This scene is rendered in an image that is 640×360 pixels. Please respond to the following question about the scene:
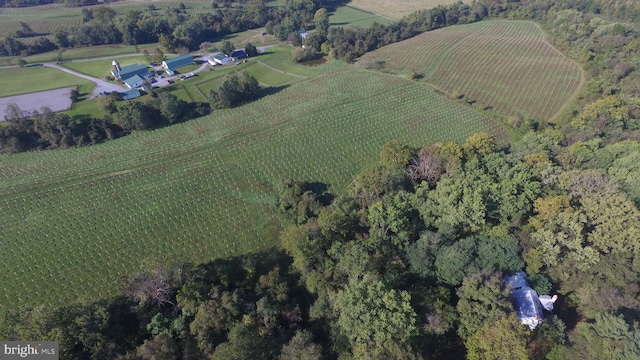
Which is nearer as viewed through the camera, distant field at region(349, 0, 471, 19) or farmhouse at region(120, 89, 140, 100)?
farmhouse at region(120, 89, 140, 100)

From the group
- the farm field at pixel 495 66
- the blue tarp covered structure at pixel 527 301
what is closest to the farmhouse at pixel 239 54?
the farm field at pixel 495 66

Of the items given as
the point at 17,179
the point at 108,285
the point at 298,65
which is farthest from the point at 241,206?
the point at 298,65

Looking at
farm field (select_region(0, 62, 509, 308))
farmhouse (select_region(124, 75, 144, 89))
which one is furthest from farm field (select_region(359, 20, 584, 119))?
farmhouse (select_region(124, 75, 144, 89))

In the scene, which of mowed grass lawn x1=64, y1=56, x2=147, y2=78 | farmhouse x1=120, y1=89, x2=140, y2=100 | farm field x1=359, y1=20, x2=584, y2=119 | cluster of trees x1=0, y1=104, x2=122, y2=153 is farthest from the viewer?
mowed grass lawn x1=64, y1=56, x2=147, y2=78

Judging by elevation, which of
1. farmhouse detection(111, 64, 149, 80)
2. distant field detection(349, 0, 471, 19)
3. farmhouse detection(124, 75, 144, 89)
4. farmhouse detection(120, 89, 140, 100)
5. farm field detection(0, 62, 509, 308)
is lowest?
farm field detection(0, 62, 509, 308)

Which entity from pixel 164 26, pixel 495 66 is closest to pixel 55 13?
pixel 164 26

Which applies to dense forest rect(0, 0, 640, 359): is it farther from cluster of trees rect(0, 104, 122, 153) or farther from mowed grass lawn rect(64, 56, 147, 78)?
mowed grass lawn rect(64, 56, 147, 78)

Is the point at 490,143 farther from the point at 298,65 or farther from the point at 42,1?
the point at 42,1

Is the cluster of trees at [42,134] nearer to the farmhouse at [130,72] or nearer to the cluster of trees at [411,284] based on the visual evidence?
the farmhouse at [130,72]
